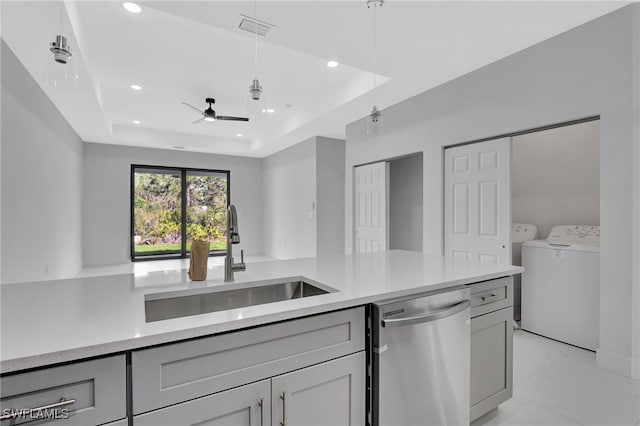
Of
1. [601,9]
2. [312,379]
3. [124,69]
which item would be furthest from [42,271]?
[601,9]

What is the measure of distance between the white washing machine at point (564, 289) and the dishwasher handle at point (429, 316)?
2172 millimetres

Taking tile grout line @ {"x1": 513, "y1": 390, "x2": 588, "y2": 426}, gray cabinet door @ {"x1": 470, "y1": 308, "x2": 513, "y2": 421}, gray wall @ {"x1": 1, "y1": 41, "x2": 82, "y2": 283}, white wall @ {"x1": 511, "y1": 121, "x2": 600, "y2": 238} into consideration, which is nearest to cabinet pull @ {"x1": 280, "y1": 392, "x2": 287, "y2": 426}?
gray cabinet door @ {"x1": 470, "y1": 308, "x2": 513, "y2": 421}

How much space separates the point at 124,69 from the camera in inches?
158

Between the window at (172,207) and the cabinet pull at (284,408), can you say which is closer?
the cabinet pull at (284,408)

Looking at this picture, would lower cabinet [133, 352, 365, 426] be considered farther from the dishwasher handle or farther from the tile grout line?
the tile grout line

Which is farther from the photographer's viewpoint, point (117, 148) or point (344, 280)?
point (117, 148)

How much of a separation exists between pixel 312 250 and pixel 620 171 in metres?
4.91

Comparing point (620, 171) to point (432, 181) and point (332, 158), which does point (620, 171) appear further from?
point (332, 158)

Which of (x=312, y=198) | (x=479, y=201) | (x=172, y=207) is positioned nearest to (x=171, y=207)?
(x=172, y=207)

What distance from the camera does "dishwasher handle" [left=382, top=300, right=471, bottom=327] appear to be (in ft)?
4.30

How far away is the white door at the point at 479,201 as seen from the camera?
3309mm

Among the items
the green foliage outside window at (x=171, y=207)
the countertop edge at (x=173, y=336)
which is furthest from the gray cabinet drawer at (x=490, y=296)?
the green foliage outside window at (x=171, y=207)

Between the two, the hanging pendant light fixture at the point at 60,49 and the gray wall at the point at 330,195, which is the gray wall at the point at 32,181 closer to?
the hanging pendant light fixture at the point at 60,49

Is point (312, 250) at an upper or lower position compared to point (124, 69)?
lower
